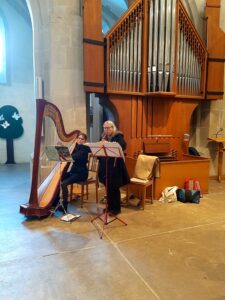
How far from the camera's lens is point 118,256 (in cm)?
259

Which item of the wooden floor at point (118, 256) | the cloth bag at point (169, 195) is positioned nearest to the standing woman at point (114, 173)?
the wooden floor at point (118, 256)

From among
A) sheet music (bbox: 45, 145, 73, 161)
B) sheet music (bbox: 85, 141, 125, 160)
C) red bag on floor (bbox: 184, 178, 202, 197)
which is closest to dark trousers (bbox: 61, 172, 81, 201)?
sheet music (bbox: 45, 145, 73, 161)

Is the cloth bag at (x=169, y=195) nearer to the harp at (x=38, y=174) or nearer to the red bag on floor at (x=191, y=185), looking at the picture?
Answer: the red bag on floor at (x=191, y=185)

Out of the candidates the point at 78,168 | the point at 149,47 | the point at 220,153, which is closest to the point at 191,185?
the point at 220,153

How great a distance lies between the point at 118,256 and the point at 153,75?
3379mm

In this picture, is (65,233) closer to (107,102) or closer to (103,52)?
(107,102)

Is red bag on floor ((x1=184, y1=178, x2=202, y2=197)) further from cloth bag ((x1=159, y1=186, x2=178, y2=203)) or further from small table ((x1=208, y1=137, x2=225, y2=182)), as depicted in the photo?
small table ((x1=208, y1=137, x2=225, y2=182))

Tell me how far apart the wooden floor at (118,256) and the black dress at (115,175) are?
23 cm

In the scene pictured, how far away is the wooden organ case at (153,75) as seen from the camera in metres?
4.53

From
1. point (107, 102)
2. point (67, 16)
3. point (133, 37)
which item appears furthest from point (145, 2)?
point (107, 102)

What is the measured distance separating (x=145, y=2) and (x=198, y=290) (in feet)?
15.0

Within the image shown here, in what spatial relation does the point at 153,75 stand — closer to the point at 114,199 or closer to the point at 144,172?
the point at 144,172

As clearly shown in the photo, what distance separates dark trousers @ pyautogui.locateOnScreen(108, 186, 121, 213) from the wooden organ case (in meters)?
0.98

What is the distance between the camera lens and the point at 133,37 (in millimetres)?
4672
